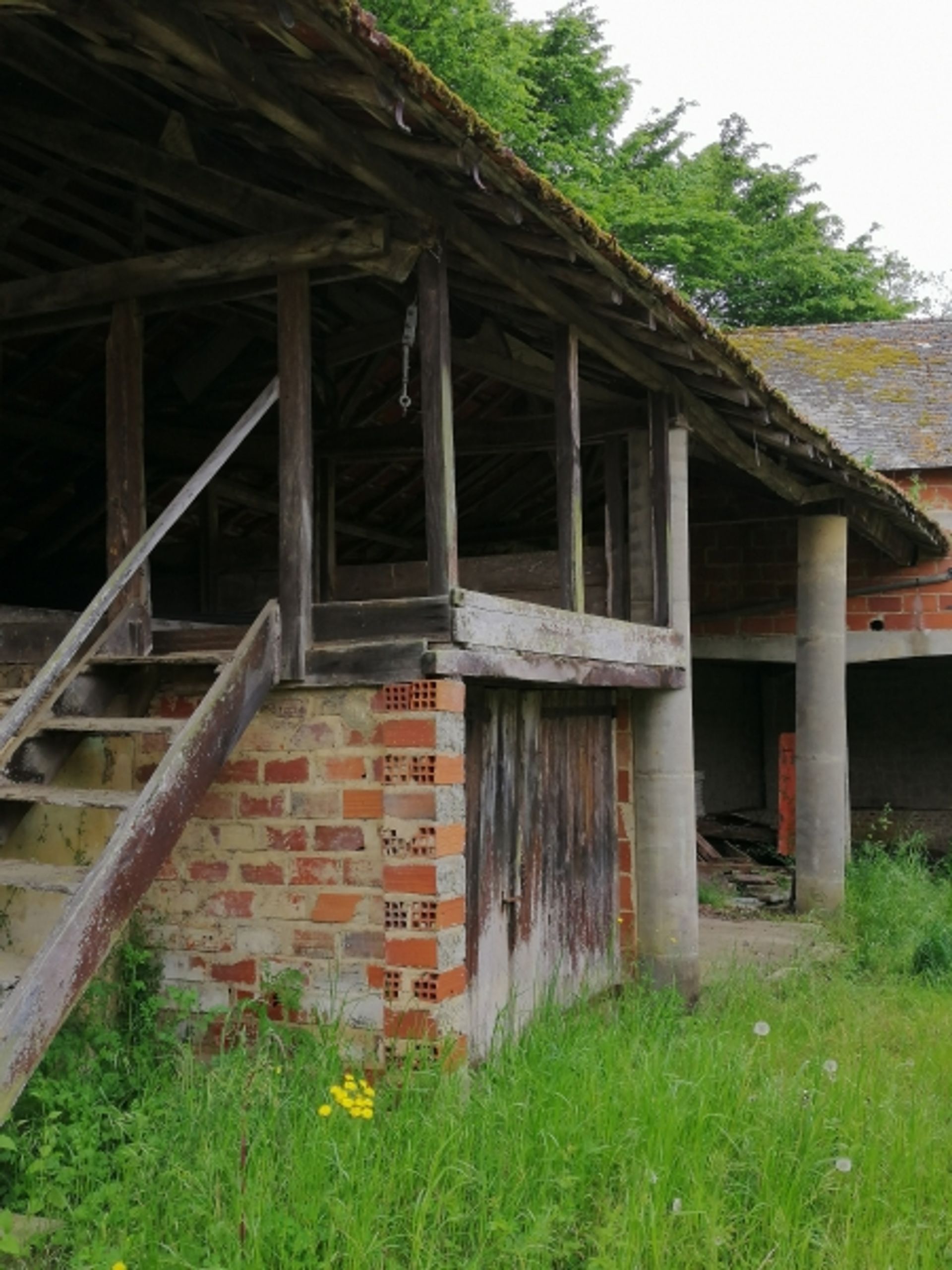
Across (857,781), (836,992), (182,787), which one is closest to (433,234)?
(182,787)

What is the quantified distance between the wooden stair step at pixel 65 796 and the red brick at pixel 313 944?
1142mm

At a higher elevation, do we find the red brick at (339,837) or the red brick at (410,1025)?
Answer: the red brick at (339,837)

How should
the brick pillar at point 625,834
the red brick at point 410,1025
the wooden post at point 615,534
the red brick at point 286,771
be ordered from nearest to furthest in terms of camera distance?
the red brick at point 410,1025
the red brick at point 286,771
the wooden post at point 615,534
the brick pillar at point 625,834

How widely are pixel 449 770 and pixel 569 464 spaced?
196 centimetres

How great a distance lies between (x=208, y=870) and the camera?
5.27 metres

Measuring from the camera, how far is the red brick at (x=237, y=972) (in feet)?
16.9

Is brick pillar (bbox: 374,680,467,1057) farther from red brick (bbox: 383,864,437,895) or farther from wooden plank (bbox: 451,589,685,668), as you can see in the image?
wooden plank (bbox: 451,589,685,668)

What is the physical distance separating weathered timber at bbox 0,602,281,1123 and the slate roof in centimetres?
841

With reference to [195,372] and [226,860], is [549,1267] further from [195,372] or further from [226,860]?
[195,372]

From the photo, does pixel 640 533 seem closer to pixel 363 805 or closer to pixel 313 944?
pixel 363 805

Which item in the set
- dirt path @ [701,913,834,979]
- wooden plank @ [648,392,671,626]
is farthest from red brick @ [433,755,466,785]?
dirt path @ [701,913,834,979]

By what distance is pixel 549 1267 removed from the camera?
12.2 feet

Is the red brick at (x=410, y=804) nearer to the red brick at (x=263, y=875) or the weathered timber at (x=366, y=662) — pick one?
the weathered timber at (x=366, y=662)

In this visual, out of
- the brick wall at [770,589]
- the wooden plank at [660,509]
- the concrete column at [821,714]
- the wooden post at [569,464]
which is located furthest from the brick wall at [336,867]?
the brick wall at [770,589]
